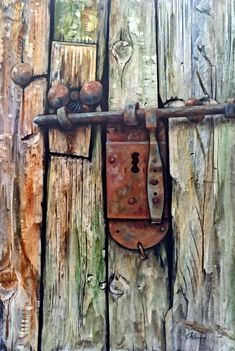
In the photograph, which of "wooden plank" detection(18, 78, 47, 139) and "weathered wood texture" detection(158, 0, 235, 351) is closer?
"weathered wood texture" detection(158, 0, 235, 351)

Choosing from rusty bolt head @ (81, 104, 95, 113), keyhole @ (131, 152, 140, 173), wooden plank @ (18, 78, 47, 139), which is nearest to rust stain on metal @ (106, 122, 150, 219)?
keyhole @ (131, 152, 140, 173)

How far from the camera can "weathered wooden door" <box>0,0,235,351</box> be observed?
1.33m

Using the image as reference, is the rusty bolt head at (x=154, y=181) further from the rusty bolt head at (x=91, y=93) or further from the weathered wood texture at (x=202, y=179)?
the rusty bolt head at (x=91, y=93)

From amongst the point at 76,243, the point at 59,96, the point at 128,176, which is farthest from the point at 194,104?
the point at 76,243

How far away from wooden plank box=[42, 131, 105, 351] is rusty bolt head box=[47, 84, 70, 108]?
0.44 ft

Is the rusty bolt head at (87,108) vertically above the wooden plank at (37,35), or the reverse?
the wooden plank at (37,35)

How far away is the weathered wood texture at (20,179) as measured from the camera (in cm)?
140

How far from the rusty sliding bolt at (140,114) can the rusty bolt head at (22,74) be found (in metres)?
0.10

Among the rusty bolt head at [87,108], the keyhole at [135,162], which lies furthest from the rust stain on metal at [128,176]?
the rusty bolt head at [87,108]

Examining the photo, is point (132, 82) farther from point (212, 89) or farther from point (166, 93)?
point (212, 89)

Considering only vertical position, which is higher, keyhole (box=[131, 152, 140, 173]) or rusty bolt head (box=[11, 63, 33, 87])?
rusty bolt head (box=[11, 63, 33, 87])

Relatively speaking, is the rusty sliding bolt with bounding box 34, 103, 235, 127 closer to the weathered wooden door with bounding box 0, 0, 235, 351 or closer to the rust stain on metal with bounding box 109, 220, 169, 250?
the weathered wooden door with bounding box 0, 0, 235, 351

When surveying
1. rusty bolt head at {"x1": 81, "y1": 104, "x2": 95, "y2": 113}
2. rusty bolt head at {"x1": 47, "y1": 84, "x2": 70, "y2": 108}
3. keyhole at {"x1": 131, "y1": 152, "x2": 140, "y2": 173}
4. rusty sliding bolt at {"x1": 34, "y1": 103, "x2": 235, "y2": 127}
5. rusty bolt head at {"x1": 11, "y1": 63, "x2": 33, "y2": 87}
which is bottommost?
keyhole at {"x1": 131, "y1": 152, "x2": 140, "y2": 173}

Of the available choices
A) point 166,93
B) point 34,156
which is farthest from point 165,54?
point 34,156
